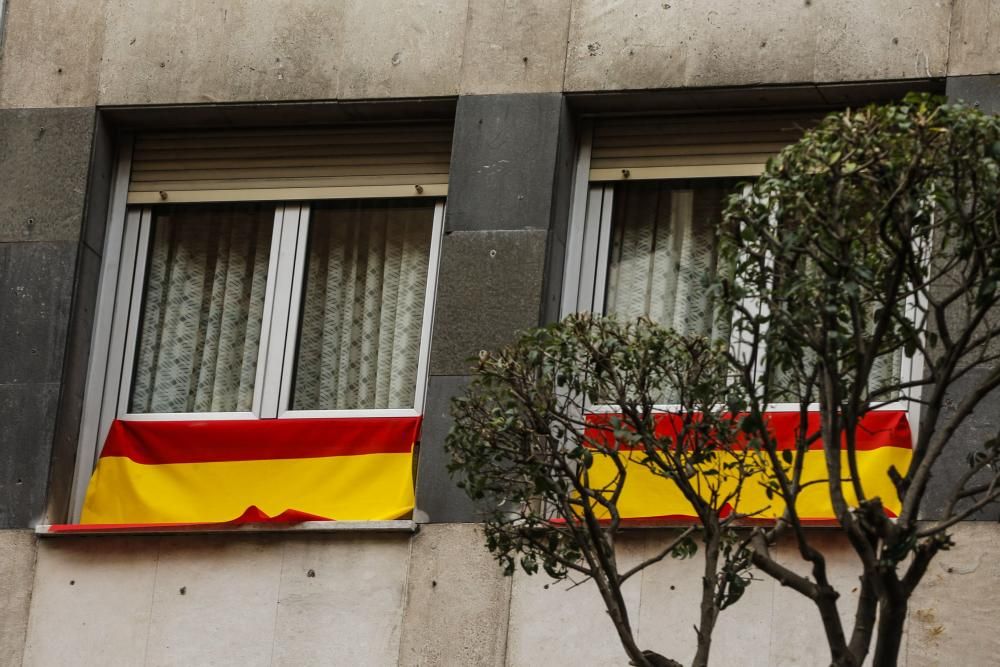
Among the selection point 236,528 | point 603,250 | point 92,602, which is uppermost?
point 603,250

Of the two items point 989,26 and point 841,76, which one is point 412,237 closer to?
point 841,76

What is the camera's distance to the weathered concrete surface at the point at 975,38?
14.4 m

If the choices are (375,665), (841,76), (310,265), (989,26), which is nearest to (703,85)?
(841,76)

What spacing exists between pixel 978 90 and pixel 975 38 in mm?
413

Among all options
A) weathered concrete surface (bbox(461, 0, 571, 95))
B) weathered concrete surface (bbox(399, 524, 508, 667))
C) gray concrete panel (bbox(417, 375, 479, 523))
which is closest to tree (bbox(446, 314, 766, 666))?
weathered concrete surface (bbox(399, 524, 508, 667))

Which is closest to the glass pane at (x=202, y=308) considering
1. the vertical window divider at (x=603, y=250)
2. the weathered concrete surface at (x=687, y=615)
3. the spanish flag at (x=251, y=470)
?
the spanish flag at (x=251, y=470)

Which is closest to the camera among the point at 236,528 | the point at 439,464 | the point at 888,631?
the point at 888,631

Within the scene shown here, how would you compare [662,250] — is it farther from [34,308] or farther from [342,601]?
[34,308]

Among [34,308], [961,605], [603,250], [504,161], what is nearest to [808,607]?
[961,605]

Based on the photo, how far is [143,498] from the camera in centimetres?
1563

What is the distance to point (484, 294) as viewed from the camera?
49.4ft

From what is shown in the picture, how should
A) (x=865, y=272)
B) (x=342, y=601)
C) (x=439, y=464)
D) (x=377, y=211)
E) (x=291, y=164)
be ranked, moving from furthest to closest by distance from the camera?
1. (x=291, y=164)
2. (x=377, y=211)
3. (x=439, y=464)
4. (x=342, y=601)
5. (x=865, y=272)

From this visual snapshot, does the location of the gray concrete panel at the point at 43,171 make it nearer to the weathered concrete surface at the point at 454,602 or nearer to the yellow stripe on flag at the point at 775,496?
the weathered concrete surface at the point at 454,602

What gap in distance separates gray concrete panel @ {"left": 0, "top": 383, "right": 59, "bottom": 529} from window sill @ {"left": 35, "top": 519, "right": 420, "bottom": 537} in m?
0.24
